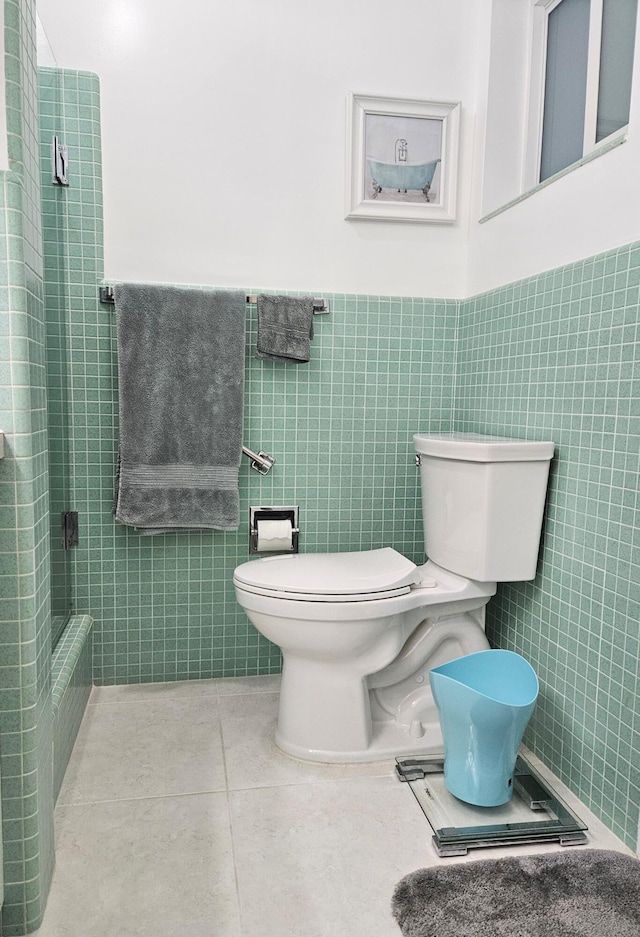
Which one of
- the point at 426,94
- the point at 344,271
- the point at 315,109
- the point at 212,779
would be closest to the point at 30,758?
the point at 212,779

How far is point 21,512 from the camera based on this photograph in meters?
1.14

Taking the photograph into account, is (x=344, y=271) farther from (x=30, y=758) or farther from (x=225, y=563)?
(x=30, y=758)

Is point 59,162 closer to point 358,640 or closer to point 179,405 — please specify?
point 179,405

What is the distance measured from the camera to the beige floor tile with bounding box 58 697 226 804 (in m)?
1.64

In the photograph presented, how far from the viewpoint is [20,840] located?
1.19m

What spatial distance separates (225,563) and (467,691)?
95 cm

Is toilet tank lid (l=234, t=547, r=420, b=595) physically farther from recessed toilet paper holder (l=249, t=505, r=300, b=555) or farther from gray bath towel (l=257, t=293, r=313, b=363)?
gray bath towel (l=257, t=293, r=313, b=363)

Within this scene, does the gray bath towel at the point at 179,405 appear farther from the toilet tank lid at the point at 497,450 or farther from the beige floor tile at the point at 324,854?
the beige floor tile at the point at 324,854

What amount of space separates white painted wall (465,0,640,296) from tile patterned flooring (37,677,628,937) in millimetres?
1280

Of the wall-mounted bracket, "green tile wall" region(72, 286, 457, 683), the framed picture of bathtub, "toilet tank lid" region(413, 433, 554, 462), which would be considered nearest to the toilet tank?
"toilet tank lid" region(413, 433, 554, 462)

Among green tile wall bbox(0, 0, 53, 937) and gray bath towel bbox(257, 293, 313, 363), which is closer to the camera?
green tile wall bbox(0, 0, 53, 937)

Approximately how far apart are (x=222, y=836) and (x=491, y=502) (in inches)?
37.5

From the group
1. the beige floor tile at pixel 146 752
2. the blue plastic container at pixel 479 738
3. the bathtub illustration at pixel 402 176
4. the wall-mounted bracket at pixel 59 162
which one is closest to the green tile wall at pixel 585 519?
the blue plastic container at pixel 479 738

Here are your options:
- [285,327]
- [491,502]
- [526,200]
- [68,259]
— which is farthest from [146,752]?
[526,200]
